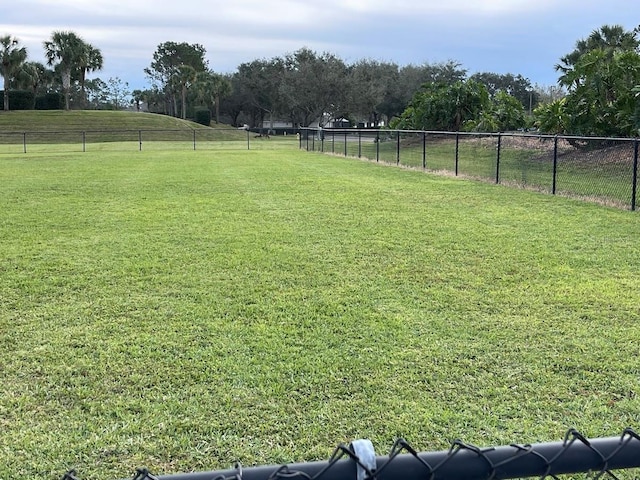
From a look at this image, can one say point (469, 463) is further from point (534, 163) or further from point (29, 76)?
point (29, 76)

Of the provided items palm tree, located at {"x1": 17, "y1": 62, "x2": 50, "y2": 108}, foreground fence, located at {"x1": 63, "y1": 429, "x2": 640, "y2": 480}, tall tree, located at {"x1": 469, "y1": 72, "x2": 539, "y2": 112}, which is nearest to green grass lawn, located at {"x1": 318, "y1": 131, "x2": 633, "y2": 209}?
foreground fence, located at {"x1": 63, "y1": 429, "x2": 640, "y2": 480}

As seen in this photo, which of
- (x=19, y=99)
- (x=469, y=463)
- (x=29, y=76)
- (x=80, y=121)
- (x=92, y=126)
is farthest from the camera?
(x=29, y=76)

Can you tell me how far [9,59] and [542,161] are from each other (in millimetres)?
61138

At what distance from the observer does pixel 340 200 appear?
11898 mm

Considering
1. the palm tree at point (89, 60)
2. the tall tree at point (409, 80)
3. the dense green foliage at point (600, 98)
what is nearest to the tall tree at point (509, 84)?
the tall tree at point (409, 80)

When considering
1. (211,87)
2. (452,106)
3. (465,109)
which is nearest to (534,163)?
(452,106)

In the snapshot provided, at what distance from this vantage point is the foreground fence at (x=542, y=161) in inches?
461

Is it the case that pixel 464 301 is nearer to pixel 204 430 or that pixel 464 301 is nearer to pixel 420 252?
pixel 420 252

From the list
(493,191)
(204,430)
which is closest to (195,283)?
(204,430)

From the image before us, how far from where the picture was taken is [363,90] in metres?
66.1

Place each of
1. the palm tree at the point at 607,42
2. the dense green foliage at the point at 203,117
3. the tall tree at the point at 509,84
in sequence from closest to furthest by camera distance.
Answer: the palm tree at the point at 607,42 < the dense green foliage at the point at 203,117 < the tall tree at the point at 509,84

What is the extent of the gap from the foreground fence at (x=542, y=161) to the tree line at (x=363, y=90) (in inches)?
84.1

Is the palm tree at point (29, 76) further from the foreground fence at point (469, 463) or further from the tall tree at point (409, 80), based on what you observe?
the foreground fence at point (469, 463)

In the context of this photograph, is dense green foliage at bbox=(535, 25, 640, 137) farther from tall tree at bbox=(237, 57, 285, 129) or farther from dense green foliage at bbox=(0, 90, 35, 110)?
dense green foliage at bbox=(0, 90, 35, 110)
